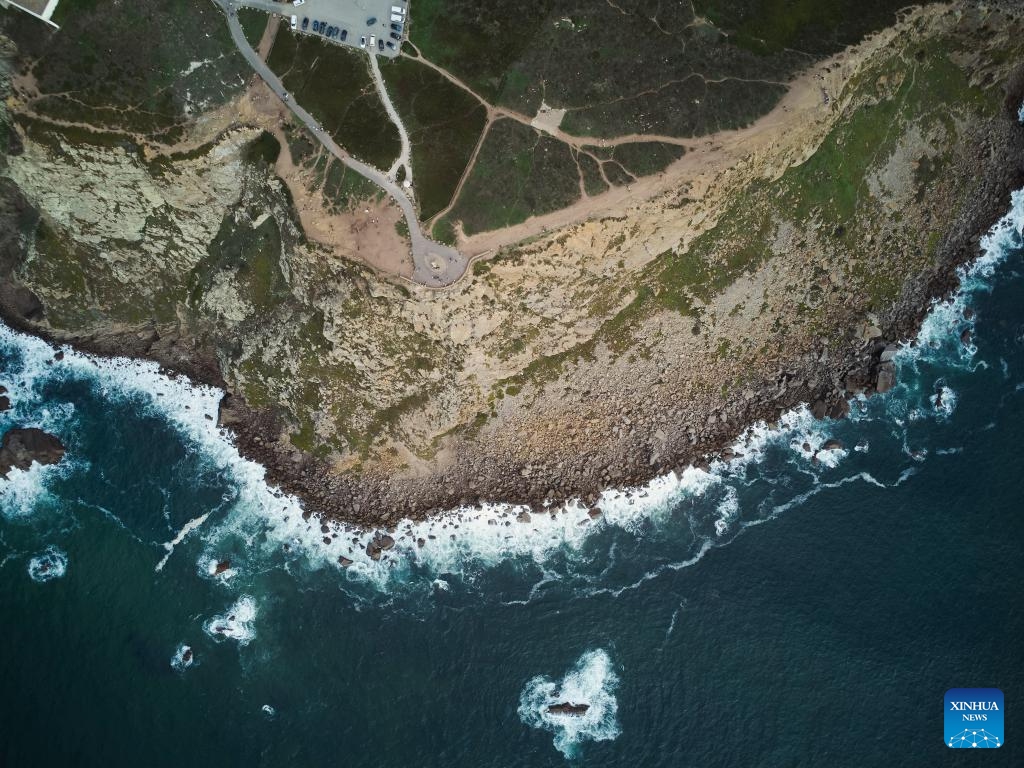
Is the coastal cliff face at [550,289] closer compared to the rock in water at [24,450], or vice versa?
the coastal cliff face at [550,289]

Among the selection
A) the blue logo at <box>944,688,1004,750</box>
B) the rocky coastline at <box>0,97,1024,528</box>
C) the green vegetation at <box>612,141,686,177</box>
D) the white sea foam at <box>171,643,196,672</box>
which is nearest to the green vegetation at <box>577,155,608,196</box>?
the green vegetation at <box>612,141,686,177</box>

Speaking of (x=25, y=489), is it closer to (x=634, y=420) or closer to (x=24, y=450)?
(x=24, y=450)

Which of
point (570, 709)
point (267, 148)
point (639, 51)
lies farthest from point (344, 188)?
point (570, 709)

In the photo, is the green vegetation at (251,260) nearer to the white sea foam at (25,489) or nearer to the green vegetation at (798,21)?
the white sea foam at (25,489)

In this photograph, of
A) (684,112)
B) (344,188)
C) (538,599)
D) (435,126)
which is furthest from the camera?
(538,599)

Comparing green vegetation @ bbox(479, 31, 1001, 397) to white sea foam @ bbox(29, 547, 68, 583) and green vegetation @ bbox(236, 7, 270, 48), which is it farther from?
white sea foam @ bbox(29, 547, 68, 583)


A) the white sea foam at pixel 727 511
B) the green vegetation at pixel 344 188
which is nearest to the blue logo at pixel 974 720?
the white sea foam at pixel 727 511
